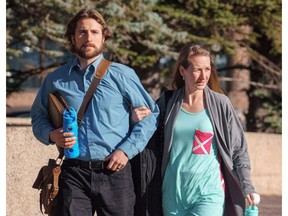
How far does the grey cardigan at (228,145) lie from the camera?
473 centimetres

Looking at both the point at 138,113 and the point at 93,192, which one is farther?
the point at 138,113

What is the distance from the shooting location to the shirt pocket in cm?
467

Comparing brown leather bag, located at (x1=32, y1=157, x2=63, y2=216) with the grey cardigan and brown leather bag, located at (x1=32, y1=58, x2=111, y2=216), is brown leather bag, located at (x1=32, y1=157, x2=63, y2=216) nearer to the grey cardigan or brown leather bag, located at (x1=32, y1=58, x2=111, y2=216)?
brown leather bag, located at (x1=32, y1=58, x2=111, y2=216)

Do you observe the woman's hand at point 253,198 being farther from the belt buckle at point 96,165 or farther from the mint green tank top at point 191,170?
A: the belt buckle at point 96,165

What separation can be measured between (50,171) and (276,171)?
8.52 meters

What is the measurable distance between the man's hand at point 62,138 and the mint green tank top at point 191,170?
66 centimetres

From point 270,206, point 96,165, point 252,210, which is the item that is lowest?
point 270,206

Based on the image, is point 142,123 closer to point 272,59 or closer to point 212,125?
point 212,125

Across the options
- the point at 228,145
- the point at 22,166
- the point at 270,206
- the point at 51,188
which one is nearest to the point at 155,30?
the point at 270,206

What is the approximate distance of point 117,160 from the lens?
4.43m

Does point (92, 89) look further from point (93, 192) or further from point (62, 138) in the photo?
point (93, 192)

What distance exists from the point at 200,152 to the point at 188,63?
563mm

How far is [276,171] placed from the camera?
12695 millimetres
